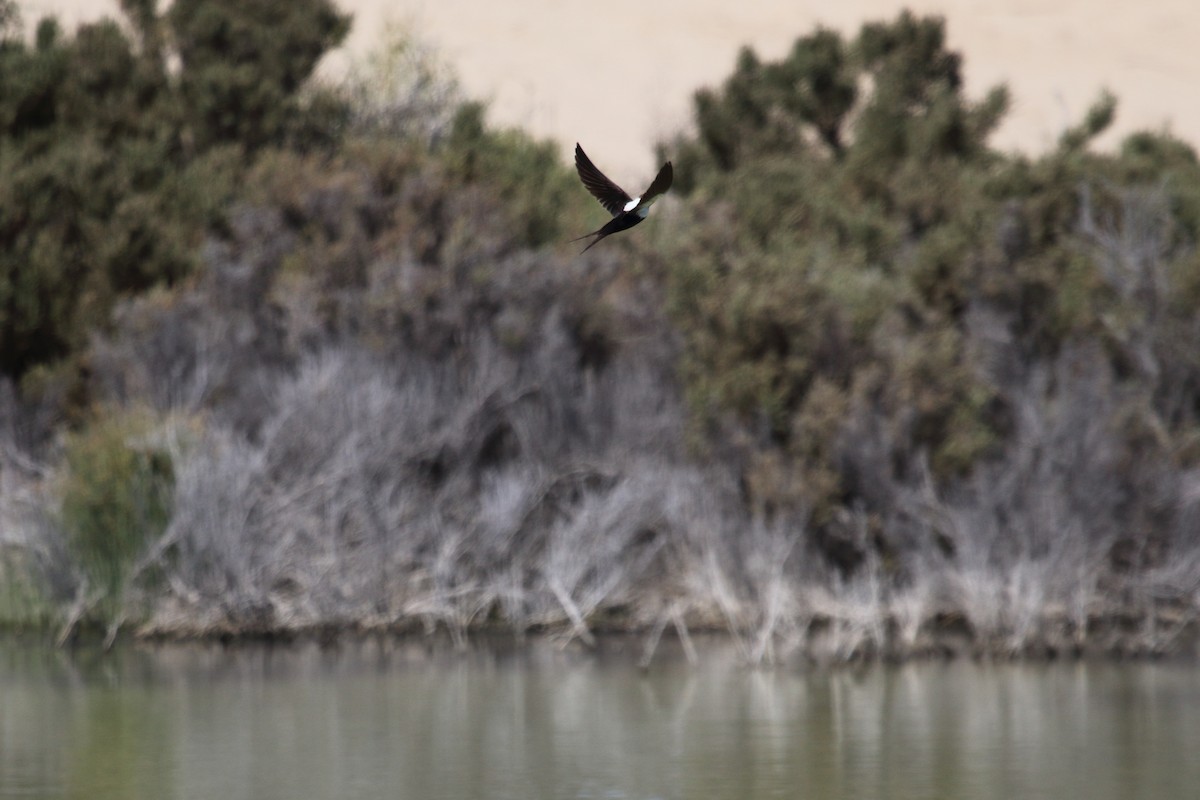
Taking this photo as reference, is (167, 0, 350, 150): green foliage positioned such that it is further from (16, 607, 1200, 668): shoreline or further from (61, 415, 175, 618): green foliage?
(16, 607, 1200, 668): shoreline

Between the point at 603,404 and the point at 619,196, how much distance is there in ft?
38.2

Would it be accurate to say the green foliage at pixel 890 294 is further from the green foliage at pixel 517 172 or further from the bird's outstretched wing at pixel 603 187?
the bird's outstretched wing at pixel 603 187

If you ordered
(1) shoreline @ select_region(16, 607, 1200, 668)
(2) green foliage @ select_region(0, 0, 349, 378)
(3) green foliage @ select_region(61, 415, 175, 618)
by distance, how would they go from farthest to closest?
(2) green foliage @ select_region(0, 0, 349, 378) < (3) green foliage @ select_region(61, 415, 175, 618) < (1) shoreline @ select_region(16, 607, 1200, 668)

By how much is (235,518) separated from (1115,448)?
8.37 m

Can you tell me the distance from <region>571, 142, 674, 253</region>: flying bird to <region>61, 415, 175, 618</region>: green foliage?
34.1 feet

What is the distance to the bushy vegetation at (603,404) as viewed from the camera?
706 inches

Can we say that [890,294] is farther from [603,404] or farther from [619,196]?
[619,196]

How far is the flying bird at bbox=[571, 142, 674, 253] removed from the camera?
8.55 m

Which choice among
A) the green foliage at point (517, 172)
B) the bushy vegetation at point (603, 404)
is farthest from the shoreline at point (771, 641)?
the green foliage at point (517, 172)

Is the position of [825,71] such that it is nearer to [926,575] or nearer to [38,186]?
[38,186]

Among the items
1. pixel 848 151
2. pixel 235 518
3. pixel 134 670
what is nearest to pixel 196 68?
pixel 848 151

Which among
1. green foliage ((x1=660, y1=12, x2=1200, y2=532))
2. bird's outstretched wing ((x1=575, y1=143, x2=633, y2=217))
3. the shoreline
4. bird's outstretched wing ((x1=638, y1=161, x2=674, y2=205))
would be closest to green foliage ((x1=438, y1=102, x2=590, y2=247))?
green foliage ((x1=660, y1=12, x2=1200, y2=532))

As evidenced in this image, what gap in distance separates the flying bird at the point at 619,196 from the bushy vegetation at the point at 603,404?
841 cm

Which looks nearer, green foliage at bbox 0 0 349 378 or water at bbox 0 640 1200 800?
water at bbox 0 640 1200 800
